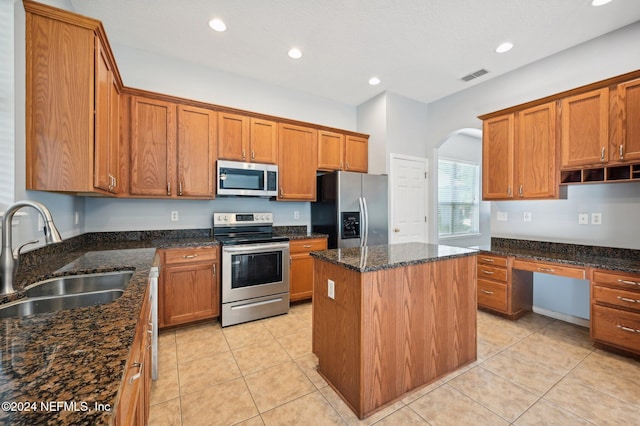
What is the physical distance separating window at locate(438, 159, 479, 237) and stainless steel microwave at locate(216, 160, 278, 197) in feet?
11.9

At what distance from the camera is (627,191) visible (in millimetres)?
2613

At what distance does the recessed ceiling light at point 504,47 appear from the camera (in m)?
2.85

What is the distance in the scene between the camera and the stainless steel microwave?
3.19m

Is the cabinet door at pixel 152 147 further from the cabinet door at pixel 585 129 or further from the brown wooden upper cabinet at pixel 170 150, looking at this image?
the cabinet door at pixel 585 129

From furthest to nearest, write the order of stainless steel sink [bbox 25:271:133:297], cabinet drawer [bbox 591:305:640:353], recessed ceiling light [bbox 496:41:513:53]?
recessed ceiling light [bbox 496:41:513:53] → cabinet drawer [bbox 591:305:640:353] → stainless steel sink [bbox 25:271:133:297]

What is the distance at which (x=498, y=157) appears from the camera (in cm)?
328

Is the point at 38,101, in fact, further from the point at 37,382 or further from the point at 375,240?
the point at 375,240

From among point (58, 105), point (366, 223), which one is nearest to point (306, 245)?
point (366, 223)

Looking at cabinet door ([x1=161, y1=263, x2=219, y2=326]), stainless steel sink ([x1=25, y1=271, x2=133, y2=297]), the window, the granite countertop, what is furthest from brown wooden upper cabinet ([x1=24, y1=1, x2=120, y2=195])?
the window

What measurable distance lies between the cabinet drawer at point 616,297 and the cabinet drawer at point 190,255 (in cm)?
370

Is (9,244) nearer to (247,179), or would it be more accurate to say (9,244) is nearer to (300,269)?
(247,179)

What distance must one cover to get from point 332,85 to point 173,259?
310 cm

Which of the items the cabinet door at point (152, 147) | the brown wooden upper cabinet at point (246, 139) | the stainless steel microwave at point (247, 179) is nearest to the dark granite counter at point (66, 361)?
the cabinet door at point (152, 147)

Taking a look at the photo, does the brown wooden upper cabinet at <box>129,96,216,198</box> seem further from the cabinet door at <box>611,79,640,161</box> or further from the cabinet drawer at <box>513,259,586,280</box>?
the cabinet door at <box>611,79,640,161</box>
